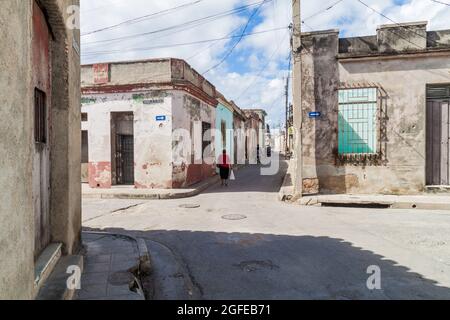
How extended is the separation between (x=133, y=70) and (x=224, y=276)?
1175 centimetres

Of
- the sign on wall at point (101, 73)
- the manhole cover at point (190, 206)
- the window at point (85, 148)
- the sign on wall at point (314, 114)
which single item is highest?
the sign on wall at point (101, 73)

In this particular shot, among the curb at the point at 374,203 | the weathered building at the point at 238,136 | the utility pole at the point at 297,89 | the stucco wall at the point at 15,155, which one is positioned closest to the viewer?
the stucco wall at the point at 15,155

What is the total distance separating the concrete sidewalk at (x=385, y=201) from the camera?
1020 cm

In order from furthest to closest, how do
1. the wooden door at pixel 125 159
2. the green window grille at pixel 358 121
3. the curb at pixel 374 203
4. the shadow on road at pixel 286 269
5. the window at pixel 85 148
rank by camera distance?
the window at pixel 85 148
the wooden door at pixel 125 159
the green window grille at pixel 358 121
the curb at pixel 374 203
the shadow on road at pixel 286 269

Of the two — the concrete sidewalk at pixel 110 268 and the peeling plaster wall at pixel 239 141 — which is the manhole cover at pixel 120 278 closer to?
the concrete sidewalk at pixel 110 268

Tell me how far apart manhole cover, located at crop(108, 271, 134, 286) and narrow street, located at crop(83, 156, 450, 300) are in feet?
1.40

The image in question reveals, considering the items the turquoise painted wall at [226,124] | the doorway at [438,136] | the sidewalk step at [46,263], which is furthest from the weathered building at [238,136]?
the sidewalk step at [46,263]

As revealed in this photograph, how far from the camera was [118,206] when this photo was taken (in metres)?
11.1

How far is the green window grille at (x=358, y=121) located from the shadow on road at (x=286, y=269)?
603 cm

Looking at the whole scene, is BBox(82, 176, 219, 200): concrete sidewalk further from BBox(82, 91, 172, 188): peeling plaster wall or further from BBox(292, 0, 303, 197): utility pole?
BBox(292, 0, 303, 197): utility pole

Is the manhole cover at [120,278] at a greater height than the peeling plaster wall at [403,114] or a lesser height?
lesser

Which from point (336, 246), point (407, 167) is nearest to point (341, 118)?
point (407, 167)
